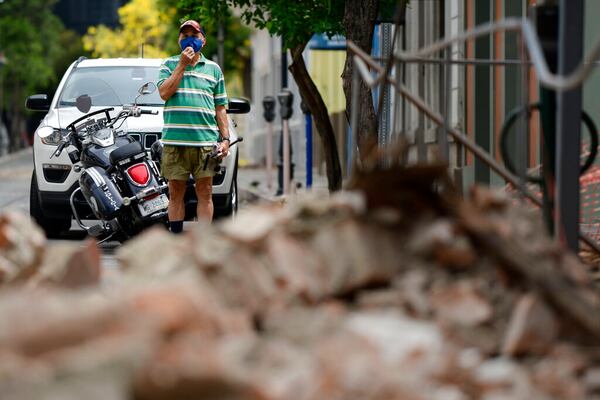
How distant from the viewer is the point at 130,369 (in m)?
3.90

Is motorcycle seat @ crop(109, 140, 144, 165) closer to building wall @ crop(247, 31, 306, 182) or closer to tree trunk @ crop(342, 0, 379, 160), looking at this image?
tree trunk @ crop(342, 0, 379, 160)

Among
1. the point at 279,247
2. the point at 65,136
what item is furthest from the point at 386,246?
the point at 65,136

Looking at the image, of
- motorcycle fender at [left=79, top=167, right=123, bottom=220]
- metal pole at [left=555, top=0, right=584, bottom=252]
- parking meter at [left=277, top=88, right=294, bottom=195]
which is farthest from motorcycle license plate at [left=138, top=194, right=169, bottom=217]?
parking meter at [left=277, top=88, right=294, bottom=195]

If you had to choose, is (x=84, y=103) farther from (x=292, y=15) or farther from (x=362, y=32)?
(x=292, y=15)

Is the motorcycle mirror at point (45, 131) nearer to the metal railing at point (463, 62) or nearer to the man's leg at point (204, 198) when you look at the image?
the man's leg at point (204, 198)

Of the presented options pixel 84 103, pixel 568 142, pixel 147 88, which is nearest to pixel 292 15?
pixel 147 88

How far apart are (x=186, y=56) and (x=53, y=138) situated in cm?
323

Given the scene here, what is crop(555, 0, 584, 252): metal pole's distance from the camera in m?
6.68

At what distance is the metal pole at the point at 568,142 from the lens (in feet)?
21.9

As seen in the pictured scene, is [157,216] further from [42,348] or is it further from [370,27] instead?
[42,348]

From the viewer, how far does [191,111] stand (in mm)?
11375

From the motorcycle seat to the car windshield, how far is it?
159 cm

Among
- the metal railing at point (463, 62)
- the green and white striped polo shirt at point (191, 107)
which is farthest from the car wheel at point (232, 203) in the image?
the metal railing at point (463, 62)

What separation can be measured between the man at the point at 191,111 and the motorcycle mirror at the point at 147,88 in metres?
1.54
